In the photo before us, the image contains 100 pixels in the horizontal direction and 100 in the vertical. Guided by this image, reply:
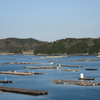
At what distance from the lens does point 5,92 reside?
56.2m

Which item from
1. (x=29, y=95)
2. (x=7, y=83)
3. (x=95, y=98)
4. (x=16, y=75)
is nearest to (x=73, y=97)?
(x=95, y=98)

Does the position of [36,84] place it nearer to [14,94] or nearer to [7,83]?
[7,83]

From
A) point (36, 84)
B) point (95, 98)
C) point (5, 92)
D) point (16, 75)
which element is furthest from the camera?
point (16, 75)

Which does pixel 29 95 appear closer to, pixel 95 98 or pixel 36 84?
pixel 95 98

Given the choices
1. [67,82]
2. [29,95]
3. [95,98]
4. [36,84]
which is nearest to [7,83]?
[36,84]

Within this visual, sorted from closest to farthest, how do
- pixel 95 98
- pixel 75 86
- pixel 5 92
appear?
pixel 95 98, pixel 5 92, pixel 75 86

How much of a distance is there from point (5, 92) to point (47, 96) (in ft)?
26.1

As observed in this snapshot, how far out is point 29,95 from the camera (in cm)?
5275

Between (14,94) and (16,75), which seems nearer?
(14,94)

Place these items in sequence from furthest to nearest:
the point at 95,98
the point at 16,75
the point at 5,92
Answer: the point at 16,75 < the point at 5,92 < the point at 95,98

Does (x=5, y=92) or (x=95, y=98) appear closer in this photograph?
(x=95, y=98)

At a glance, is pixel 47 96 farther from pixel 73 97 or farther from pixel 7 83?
pixel 7 83

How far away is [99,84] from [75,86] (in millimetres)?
4693

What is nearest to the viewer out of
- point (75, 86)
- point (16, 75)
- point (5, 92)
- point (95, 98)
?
point (95, 98)
